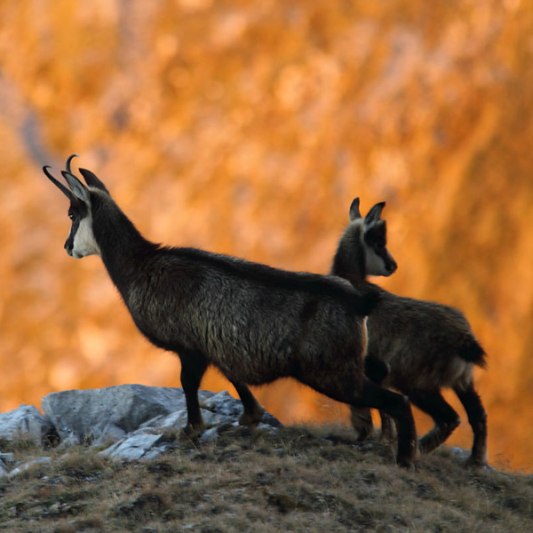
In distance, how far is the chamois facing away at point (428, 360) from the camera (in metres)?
10.8

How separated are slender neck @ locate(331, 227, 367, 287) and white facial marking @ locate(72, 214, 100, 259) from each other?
96.4 inches

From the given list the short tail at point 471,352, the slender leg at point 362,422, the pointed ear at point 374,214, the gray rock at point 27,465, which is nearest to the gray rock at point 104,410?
the gray rock at point 27,465

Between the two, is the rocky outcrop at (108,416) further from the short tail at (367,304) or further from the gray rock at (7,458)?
the short tail at (367,304)

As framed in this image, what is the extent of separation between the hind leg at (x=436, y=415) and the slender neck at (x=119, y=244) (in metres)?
2.77

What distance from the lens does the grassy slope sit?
8797mm

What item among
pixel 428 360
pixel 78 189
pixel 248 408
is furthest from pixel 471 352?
pixel 78 189

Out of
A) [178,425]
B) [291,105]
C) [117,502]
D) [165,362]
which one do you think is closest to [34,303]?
[165,362]

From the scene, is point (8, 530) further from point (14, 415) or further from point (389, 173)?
point (389, 173)

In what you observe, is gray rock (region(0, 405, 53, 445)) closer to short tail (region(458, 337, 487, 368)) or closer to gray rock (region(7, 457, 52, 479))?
gray rock (region(7, 457, 52, 479))

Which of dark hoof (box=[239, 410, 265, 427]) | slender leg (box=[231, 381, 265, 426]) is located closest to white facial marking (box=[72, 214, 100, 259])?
slender leg (box=[231, 381, 265, 426])

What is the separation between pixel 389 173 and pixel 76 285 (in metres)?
5.84

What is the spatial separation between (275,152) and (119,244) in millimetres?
10577

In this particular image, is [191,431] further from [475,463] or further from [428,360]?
[475,463]

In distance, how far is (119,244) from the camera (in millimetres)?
11227
